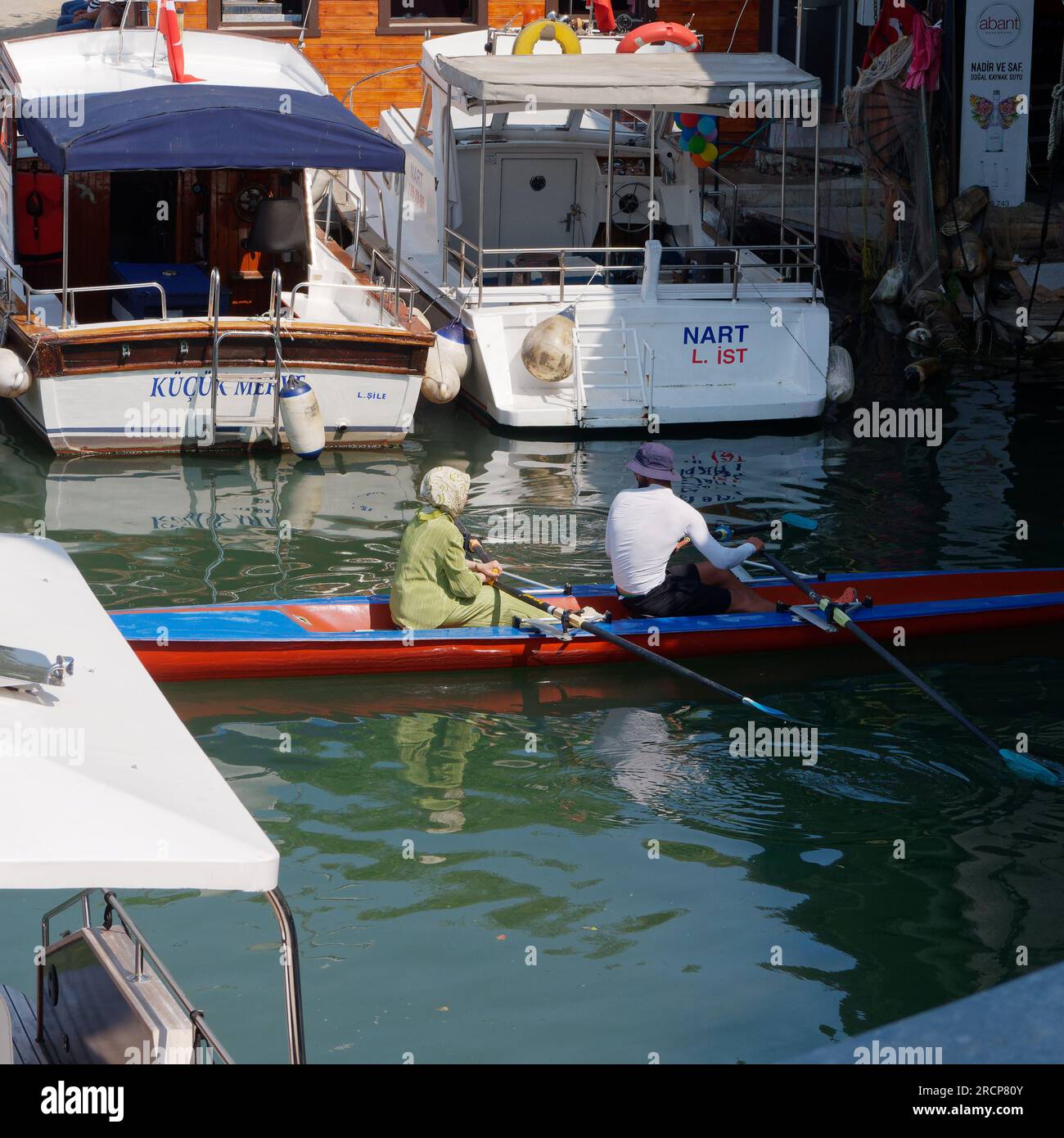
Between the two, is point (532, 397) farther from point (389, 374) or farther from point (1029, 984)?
point (1029, 984)

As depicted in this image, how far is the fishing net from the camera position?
52.5 ft

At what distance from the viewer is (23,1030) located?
463 centimetres

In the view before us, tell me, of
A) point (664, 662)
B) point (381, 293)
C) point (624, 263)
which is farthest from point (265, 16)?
point (664, 662)

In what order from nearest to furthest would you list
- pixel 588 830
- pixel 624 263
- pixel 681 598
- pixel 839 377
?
pixel 588 830, pixel 681 598, pixel 839 377, pixel 624 263

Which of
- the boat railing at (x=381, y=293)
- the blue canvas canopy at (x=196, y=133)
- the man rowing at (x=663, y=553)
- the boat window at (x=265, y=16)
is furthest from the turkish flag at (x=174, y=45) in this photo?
the man rowing at (x=663, y=553)

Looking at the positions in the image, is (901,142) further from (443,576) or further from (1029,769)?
(1029,769)

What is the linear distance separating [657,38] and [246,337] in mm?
5833

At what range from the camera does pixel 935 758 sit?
7961 mm

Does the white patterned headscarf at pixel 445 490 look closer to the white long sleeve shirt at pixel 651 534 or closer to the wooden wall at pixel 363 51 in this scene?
the white long sleeve shirt at pixel 651 534

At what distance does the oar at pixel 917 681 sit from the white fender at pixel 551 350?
14.1 ft

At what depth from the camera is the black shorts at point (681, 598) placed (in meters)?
9.09

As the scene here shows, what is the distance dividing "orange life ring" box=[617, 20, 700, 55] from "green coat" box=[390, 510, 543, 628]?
8.28 meters

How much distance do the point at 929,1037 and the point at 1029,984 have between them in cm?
23
